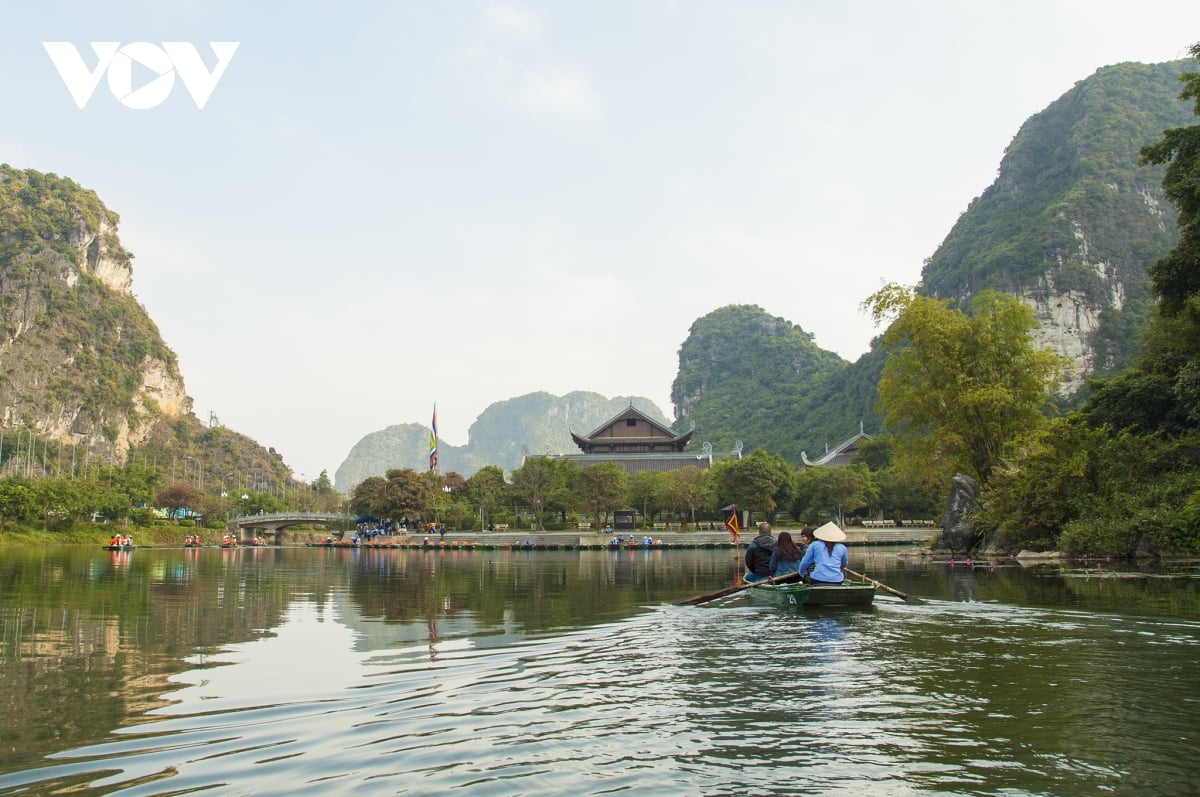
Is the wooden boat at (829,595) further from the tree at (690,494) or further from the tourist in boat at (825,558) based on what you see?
the tree at (690,494)

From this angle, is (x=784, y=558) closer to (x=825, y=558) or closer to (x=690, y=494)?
(x=825, y=558)

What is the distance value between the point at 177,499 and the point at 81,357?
55.9 metres

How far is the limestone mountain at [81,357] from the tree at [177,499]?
79.1 ft

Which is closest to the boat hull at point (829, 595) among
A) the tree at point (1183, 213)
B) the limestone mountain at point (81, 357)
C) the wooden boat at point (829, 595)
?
the wooden boat at point (829, 595)

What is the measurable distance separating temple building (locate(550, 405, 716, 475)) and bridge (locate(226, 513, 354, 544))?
20.0 meters

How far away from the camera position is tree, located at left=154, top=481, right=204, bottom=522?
79.1 meters

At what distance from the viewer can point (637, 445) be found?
254 ft

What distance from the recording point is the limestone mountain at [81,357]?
11162 centimetres

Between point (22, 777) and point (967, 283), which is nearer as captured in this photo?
point (22, 777)

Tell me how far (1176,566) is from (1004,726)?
17.4 m

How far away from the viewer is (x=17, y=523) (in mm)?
54750

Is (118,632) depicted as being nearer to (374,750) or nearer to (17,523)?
(374,750)

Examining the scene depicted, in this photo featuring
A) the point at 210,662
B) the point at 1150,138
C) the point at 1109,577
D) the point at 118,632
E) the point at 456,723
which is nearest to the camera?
the point at 456,723

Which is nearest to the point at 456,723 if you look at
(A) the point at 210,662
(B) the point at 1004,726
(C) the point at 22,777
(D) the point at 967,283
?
(C) the point at 22,777
